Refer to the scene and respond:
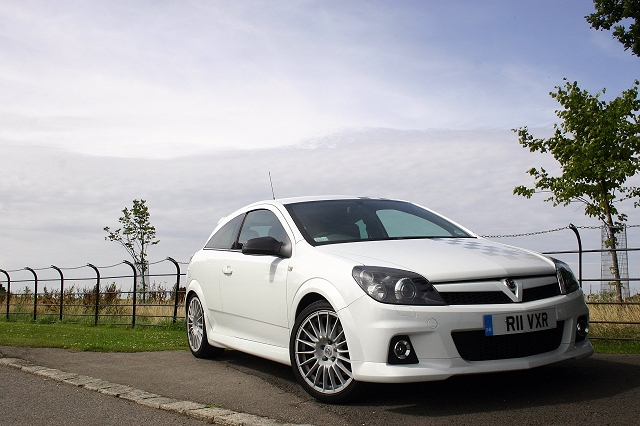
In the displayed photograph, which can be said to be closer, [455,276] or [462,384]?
[455,276]

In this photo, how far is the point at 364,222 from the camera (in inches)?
266

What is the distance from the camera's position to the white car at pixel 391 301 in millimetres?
5020

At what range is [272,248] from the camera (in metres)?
6.26

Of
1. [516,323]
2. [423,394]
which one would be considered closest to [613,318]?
[423,394]

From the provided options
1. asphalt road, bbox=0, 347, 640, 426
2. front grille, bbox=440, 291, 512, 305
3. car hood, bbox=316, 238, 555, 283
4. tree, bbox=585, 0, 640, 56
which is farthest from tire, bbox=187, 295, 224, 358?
tree, bbox=585, 0, 640, 56

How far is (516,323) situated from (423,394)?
1024 mm

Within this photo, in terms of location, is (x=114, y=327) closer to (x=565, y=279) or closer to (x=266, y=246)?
(x=266, y=246)

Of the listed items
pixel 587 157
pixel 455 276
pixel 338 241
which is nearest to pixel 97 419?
pixel 338 241

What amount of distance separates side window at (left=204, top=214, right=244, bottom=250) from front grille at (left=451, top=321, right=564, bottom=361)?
3419mm

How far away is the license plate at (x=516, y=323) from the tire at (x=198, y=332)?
3933 mm

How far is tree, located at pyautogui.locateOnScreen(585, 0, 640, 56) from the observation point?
70.0ft

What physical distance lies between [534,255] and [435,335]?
150 centimetres

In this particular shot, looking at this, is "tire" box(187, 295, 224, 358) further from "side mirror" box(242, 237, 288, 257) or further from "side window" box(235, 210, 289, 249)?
"side mirror" box(242, 237, 288, 257)

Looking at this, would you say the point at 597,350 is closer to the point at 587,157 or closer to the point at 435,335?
the point at 435,335
